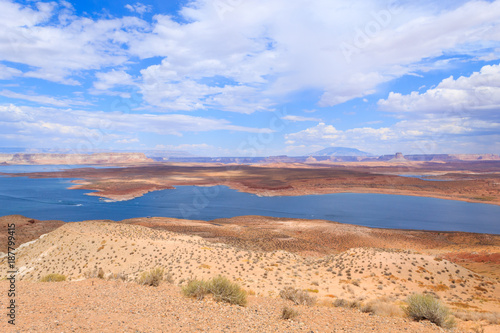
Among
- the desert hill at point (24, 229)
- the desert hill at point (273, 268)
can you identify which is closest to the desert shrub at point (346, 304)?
the desert hill at point (273, 268)

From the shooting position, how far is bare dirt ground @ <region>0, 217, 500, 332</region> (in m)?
7.44

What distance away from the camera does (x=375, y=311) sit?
8.90 meters

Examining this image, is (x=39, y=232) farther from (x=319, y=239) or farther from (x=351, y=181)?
(x=351, y=181)

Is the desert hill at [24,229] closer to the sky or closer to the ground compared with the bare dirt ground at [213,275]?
closer to the ground

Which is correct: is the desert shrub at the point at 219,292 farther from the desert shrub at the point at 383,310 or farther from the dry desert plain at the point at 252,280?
the desert shrub at the point at 383,310

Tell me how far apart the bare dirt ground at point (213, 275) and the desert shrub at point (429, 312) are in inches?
15.2

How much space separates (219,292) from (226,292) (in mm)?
259

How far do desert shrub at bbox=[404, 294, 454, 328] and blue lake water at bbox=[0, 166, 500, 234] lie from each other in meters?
35.2

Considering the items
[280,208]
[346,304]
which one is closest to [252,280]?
[346,304]

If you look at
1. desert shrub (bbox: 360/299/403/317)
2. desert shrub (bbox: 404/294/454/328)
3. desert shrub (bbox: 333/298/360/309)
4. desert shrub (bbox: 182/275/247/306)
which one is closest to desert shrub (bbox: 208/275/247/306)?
desert shrub (bbox: 182/275/247/306)

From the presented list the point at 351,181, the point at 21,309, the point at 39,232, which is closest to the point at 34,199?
the point at 39,232

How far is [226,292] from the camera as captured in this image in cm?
943

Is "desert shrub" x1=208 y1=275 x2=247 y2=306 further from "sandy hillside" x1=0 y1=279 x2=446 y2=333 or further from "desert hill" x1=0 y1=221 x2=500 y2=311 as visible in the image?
"desert hill" x1=0 y1=221 x2=500 y2=311

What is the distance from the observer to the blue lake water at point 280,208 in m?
43.5
